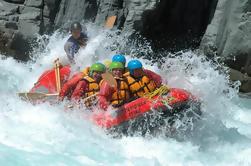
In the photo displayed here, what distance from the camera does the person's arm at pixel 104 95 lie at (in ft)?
23.1

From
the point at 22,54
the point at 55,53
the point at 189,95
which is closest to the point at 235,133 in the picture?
the point at 189,95

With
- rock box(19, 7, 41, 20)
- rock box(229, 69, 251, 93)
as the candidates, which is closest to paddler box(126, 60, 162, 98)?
rock box(229, 69, 251, 93)

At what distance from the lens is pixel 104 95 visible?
7059mm

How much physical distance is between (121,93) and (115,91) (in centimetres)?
10

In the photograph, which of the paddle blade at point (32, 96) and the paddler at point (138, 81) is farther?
the paddle blade at point (32, 96)

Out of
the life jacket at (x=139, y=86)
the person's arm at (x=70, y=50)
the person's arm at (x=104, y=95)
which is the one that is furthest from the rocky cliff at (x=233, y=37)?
the person's arm at (x=104, y=95)

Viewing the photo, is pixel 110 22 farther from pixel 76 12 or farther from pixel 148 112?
pixel 148 112

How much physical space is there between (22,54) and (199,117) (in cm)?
686

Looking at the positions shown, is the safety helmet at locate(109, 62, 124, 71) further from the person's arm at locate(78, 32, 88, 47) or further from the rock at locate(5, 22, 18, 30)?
the rock at locate(5, 22, 18, 30)

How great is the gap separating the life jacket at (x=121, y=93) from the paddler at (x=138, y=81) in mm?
97

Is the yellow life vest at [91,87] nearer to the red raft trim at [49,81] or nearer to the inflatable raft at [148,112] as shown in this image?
the inflatable raft at [148,112]

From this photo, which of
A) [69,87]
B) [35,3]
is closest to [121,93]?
[69,87]

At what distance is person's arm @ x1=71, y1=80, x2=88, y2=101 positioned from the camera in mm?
7398

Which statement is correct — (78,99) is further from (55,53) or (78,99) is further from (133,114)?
(55,53)
